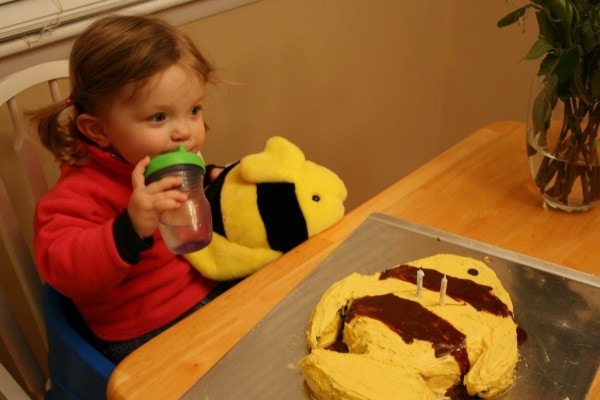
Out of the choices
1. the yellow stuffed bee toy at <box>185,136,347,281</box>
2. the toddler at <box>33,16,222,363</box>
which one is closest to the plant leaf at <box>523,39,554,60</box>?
the yellow stuffed bee toy at <box>185,136,347,281</box>

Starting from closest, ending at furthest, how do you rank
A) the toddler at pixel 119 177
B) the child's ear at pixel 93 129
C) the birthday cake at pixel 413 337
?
1. the birthday cake at pixel 413 337
2. the toddler at pixel 119 177
3. the child's ear at pixel 93 129

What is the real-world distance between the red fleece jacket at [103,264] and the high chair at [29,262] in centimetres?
6

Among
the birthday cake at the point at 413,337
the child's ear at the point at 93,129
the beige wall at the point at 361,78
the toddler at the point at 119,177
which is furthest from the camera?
the beige wall at the point at 361,78

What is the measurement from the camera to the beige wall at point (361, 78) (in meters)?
1.34

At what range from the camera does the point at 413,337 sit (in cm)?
65

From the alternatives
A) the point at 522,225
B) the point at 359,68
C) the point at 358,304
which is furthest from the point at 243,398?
the point at 359,68

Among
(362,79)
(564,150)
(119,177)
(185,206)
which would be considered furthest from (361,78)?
(185,206)

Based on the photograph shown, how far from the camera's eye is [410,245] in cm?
84

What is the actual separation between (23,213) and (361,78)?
0.97 meters

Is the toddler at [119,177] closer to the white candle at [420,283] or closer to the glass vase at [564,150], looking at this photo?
the white candle at [420,283]

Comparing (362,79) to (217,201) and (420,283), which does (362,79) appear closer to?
(217,201)

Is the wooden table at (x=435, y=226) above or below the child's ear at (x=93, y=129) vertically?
below

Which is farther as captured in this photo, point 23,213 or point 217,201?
point 23,213

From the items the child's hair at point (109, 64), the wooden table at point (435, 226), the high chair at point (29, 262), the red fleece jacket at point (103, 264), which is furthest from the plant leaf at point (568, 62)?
the high chair at point (29, 262)
